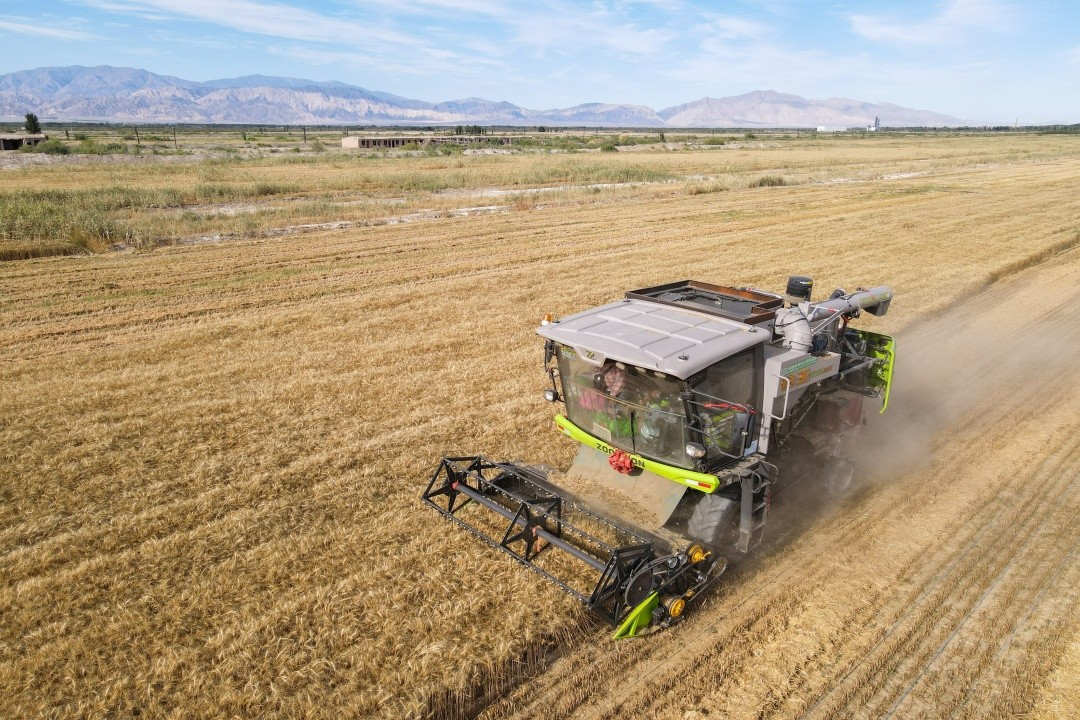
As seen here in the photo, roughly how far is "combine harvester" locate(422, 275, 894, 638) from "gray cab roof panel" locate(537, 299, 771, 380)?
0.02 meters

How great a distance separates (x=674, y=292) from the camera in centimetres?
847

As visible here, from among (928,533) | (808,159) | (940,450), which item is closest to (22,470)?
(928,533)

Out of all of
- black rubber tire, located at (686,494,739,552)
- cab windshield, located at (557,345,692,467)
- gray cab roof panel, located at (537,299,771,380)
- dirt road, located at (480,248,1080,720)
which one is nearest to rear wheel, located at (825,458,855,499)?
dirt road, located at (480,248,1080,720)

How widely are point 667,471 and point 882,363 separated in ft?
13.7

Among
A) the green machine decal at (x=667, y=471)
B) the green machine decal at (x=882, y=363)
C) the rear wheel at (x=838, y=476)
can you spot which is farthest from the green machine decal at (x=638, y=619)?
the green machine decal at (x=882, y=363)

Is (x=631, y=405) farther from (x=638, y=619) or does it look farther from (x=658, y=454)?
(x=638, y=619)

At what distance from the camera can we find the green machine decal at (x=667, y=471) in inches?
242

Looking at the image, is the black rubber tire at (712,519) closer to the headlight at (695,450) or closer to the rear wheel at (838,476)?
the headlight at (695,450)

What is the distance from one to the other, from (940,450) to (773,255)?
1219 cm

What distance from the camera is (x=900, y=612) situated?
6.18 metres

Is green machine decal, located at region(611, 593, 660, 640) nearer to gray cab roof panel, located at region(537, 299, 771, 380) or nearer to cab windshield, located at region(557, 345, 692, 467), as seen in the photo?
cab windshield, located at region(557, 345, 692, 467)

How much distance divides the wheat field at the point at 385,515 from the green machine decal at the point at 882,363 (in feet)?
3.47

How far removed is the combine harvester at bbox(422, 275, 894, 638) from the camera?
587cm

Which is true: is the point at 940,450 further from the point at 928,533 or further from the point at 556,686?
the point at 556,686
